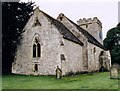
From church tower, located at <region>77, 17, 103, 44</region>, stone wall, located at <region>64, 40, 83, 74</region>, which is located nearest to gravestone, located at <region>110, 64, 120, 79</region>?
stone wall, located at <region>64, 40, 83, 74</region>

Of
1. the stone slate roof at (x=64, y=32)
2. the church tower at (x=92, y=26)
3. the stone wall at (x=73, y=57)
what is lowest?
the stone wall at (x=73, y=57)

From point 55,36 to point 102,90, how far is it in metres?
13.7

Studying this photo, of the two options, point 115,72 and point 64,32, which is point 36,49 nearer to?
point 64,32

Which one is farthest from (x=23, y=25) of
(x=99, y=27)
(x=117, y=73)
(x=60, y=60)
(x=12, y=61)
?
(x=99, y=27)

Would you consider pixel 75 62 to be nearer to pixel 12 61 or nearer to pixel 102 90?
pixel 12 61

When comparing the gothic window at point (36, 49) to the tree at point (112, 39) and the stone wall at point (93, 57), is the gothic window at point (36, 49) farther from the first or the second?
the tree at point (112, 39)

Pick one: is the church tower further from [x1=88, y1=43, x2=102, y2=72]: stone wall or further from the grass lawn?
the grass lawn

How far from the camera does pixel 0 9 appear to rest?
3158 centimetres

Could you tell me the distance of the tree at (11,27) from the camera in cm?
3199

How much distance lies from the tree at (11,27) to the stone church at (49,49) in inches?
34.3

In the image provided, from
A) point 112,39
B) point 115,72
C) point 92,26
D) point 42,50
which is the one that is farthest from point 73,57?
point 112,39

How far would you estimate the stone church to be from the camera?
1175 inches

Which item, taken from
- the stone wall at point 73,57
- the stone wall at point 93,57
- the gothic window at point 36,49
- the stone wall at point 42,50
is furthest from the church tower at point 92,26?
the gothic window at point 36,49

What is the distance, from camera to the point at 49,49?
30516 millimetres
